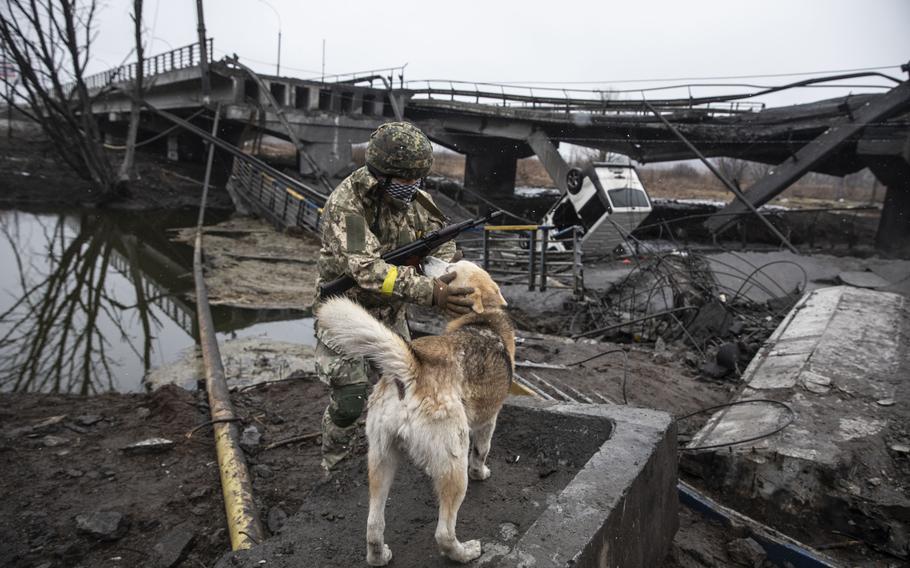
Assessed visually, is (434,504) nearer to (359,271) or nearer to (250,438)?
(359,271)

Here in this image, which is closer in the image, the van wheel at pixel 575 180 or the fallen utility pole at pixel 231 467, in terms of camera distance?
the fallen utility pole at pixel 231 467

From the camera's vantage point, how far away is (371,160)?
319 cm

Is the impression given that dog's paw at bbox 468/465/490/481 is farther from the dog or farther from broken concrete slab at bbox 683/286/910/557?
broken concrete slab at bbox 683/286/910/557

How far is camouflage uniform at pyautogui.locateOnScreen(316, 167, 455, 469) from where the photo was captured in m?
2.99

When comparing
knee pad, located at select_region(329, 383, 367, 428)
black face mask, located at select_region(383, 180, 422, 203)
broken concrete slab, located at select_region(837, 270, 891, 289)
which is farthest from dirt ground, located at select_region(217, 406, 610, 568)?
broken concrete slab, located at select_region(837, 270, 891, 289)

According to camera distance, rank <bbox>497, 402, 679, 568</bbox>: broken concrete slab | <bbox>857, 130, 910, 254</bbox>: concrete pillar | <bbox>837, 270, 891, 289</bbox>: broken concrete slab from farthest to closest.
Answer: <bbox>857, 130, 910, 254</bbox>: concrete pillar < <bbox>837, 270, 891, 289</bbox>: broken concrete slab < <bbox>497, 402, 679, 568</bbox>: broken concrete slab

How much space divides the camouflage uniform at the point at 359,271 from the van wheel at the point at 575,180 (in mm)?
14357

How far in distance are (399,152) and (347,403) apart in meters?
1.54

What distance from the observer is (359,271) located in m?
3.01

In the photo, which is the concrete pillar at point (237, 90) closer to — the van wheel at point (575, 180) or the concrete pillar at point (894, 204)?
the van wheel at point (575, 180)

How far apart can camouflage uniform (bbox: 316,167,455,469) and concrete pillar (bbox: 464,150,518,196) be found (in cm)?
2937

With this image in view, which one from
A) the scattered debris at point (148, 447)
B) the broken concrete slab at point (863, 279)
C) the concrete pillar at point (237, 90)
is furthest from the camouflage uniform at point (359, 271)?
the concrete pillar at point (237, 90)

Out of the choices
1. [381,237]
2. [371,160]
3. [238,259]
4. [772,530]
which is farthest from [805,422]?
[238,259]

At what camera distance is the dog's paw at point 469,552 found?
228cm
